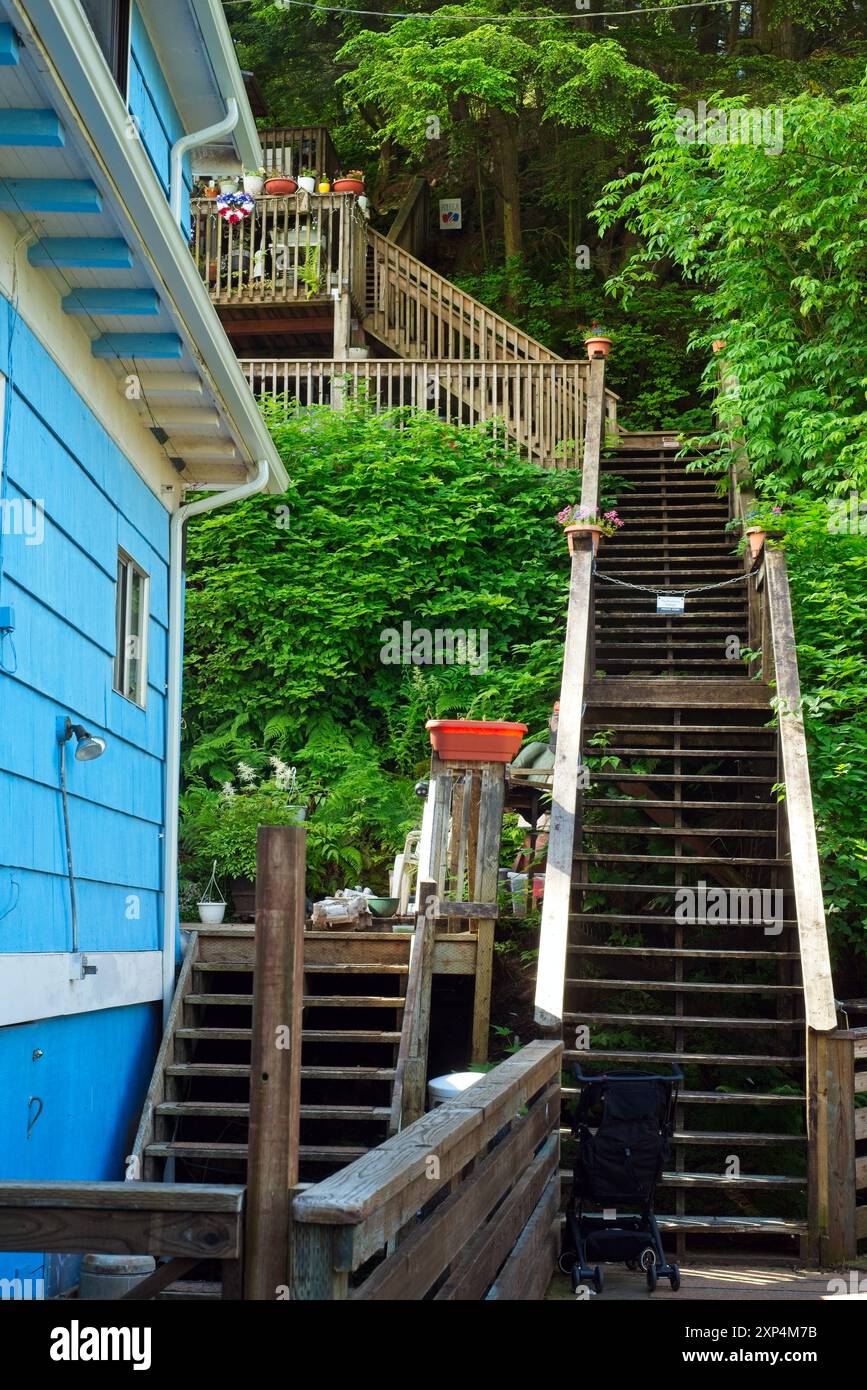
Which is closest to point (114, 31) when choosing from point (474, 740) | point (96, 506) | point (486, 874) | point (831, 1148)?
point (96, 506)

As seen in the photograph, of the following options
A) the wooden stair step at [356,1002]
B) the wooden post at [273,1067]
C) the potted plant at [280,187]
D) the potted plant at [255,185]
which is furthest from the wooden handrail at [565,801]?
the potted plant at [255,185]

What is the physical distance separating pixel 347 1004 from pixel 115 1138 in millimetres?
1386

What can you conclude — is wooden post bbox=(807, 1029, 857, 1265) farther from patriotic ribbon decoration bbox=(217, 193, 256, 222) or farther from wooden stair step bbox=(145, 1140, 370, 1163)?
patriotic ribbon decoration bbox=(217, 193, 256, 222)

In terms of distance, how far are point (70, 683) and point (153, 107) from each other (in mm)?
3246

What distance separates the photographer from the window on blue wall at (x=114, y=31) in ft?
18.5

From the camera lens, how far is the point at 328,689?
37.8ft

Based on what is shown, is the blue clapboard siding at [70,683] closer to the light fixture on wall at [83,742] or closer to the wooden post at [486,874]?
the light fixture on wall at [83,742]

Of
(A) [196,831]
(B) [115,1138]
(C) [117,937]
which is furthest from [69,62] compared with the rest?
(A) [196,831]

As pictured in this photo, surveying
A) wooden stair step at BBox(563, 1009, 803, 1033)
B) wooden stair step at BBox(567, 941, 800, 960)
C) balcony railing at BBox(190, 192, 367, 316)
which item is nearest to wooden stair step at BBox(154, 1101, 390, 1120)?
wooden stair step at BBox(563, 1009, 803, 1033)

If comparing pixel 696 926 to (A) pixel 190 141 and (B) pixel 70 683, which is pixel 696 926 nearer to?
(B) pixel 70 683

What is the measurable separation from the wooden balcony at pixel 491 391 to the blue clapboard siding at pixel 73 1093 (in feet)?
27.0

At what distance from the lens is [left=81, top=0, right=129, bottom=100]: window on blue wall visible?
5.65 meters

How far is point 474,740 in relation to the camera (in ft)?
23.5

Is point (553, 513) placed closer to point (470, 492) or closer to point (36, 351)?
point (470, 492)
